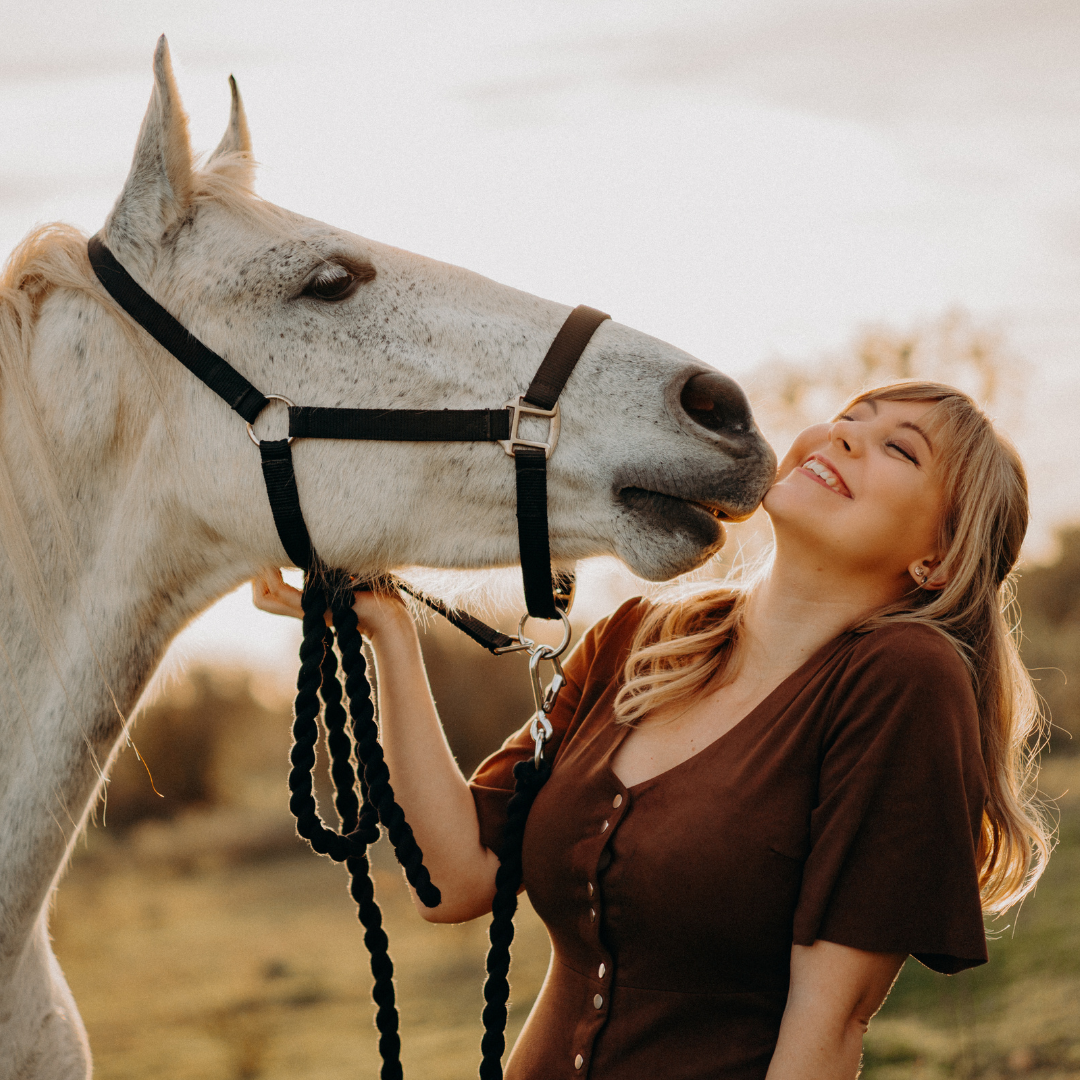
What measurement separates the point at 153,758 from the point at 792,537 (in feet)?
38.5

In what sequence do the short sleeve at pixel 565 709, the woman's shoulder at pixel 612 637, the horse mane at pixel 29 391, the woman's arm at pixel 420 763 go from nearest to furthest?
1. the horse mane at pixel 29 391
2. the woman's arm at pixel 420 763
3. the short sleeve at pixel 565 709
4. the woman's shoulder at pixel 612 637

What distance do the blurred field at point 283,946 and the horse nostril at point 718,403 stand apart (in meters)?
2.22

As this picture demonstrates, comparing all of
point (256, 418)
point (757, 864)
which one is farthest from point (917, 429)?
point (256, 418)

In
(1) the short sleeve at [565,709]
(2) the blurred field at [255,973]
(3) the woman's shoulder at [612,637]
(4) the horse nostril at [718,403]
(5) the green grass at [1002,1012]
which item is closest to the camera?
(4) the horse nostril at [718,403]

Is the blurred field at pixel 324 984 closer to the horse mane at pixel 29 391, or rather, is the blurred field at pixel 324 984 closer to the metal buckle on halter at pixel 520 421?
the metal buckle on halter at pixel 520 421

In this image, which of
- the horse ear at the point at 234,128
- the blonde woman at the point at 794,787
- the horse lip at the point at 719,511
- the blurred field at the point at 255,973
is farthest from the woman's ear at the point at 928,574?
the blurred field at the point at 255,973

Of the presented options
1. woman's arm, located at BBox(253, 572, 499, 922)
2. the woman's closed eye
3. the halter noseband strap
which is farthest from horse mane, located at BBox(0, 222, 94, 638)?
the woman's closed eye

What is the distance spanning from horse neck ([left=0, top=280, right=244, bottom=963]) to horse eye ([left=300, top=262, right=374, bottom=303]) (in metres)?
0.32

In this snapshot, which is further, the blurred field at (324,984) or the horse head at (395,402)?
the blurred field at (324,984)

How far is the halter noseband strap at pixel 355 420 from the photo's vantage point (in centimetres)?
171

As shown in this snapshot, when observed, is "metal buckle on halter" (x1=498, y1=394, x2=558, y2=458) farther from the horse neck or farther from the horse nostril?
the horse neck

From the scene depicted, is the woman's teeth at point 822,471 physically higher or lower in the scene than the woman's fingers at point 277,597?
higher

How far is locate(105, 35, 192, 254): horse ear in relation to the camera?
1.72m

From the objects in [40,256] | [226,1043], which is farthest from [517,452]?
[226,1043]
